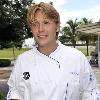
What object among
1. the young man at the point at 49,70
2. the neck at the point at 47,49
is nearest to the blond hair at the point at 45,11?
the young man at the point at 49,70

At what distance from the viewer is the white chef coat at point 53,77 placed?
3.01m

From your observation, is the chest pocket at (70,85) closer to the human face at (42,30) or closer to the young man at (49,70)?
the young man at (49,70)

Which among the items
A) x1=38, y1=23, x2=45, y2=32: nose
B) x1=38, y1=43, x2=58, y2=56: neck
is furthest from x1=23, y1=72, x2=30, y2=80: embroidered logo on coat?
x1=38, y1=23, x2=45, y2=32: nose

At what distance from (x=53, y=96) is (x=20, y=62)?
418 mm

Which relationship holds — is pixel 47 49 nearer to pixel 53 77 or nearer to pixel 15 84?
pixel 53 77

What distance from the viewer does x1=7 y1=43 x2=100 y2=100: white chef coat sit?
3012 mm

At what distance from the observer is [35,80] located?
3.04 m

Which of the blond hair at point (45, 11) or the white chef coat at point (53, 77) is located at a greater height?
the blond hair at point (45, 11)

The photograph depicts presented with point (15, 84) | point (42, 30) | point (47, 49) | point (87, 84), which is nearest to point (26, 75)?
point (15, 84)

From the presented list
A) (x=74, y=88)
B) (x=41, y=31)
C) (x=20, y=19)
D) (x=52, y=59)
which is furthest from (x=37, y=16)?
(x=20, y=19)

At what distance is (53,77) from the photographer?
9.93 ft

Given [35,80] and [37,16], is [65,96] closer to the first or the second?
[35,80]

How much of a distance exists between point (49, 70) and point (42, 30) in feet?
1.07

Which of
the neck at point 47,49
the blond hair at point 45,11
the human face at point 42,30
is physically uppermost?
the blond hair at point 45,11
